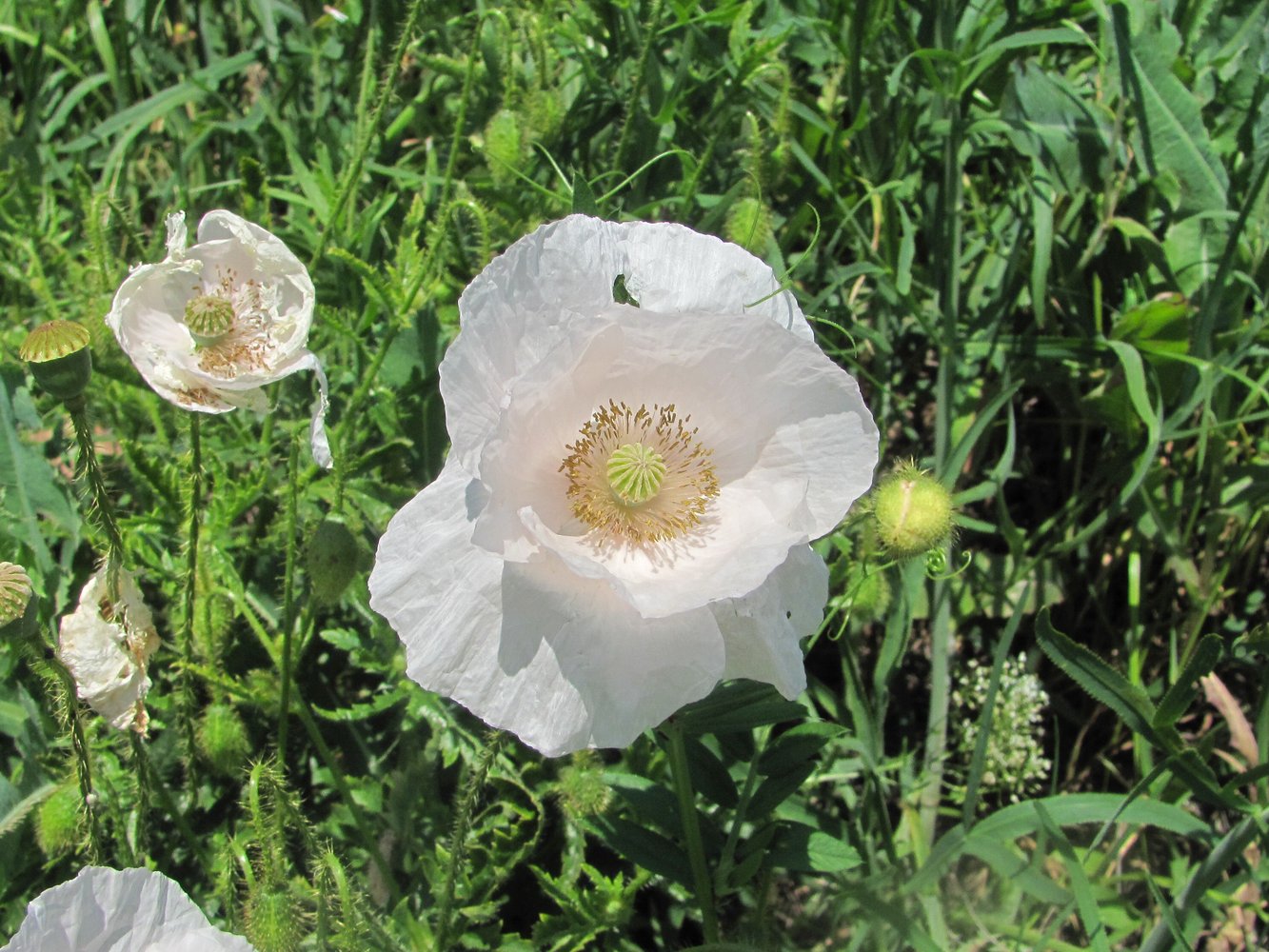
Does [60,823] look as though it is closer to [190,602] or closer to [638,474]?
[190,602]

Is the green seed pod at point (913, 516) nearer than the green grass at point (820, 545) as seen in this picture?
Yes

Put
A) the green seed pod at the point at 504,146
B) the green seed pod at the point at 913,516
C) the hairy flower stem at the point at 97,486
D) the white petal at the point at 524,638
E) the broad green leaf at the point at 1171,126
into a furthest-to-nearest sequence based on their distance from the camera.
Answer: the broad green leaf at the point at 1171,126, the green seed pod at the point at 504,146, the green seed pod at the point at 913,516, the hairy flower stem at the point at 97,486, the white petal at the point at 524,638

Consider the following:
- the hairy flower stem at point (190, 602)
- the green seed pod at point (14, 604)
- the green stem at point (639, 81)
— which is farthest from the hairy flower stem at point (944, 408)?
the green seed pod at point (14, 604)

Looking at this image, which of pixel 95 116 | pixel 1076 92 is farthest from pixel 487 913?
pixel 95 116

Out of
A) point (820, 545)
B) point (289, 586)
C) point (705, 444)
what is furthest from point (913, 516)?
point (289, 586)

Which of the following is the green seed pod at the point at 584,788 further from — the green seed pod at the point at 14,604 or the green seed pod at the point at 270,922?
the green seed pod at the point at 14,604

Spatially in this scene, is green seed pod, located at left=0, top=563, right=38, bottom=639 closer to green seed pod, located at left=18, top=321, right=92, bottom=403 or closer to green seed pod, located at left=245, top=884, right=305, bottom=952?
green seed pod, located at left=18, top=321, right=92, bottom=403
